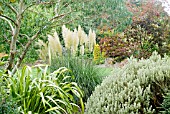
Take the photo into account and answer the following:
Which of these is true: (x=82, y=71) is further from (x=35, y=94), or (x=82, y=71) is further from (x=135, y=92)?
(x=135, y=92)

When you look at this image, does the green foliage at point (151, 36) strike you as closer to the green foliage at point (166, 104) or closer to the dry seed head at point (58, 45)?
the dry seed head at point (58, 45)

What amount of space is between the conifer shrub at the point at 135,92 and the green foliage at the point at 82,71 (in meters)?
2.02

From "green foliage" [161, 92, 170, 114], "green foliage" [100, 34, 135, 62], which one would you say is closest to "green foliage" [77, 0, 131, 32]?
"green foliage" [100, 34, 135, 62]

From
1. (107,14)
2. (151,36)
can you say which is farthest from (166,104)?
(107,14)

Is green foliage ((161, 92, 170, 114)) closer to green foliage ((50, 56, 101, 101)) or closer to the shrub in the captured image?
the shrub

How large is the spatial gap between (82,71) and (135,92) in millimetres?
2526

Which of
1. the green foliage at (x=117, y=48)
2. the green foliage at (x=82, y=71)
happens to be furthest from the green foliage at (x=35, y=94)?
the green foliage at (x=117, y=48)

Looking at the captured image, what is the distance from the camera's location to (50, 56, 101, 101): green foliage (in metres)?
5.66

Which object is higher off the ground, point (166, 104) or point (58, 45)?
point (58, 45)

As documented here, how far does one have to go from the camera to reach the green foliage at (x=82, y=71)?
566 cm

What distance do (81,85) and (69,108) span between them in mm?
1229

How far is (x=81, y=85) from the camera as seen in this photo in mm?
5648

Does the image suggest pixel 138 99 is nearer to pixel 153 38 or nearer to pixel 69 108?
pixel 69 108

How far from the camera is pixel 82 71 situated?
5.73 metres
